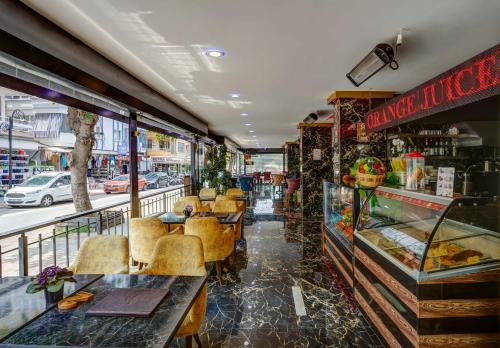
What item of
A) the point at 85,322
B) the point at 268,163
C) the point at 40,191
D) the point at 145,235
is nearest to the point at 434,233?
the point at 85,322

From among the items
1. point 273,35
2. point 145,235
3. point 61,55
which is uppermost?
point 273,35

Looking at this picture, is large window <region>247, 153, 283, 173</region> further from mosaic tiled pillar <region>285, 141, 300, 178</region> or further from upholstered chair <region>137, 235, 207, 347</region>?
upholstered chair <region>137, 235, 207, 347</region>

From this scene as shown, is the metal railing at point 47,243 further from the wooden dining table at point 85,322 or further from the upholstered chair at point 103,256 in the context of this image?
the wooden dining table at point 85,322

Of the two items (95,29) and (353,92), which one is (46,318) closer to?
(95,29)

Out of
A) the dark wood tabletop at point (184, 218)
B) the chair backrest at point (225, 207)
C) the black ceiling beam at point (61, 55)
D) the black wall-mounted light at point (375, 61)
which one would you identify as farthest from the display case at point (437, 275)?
the black ceiling beam at point (61, 55)

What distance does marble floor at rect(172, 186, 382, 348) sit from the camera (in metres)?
2.55

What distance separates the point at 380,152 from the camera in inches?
198

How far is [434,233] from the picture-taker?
1.89 meters

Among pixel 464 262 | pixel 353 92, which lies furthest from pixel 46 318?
pixel 353 92

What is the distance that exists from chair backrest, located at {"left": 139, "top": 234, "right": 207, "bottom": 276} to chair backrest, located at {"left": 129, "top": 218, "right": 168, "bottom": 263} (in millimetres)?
1166

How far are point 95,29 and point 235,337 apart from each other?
3.03 meters

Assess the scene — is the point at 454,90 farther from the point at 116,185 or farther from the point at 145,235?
the point at 116,185

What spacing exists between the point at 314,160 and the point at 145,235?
224 inches

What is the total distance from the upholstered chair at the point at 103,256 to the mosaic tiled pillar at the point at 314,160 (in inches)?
246
